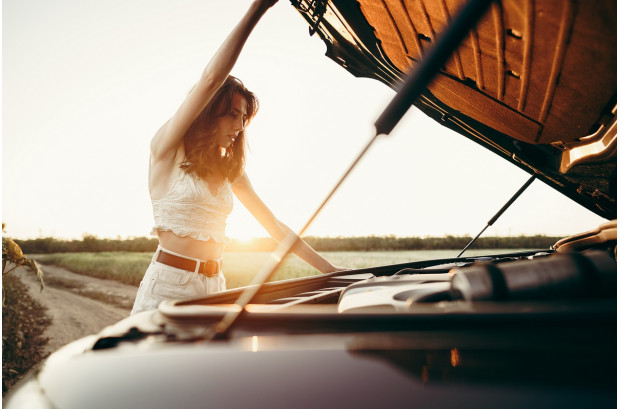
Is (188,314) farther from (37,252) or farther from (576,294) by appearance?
(37,252)

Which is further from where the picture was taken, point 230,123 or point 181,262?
point 230,123

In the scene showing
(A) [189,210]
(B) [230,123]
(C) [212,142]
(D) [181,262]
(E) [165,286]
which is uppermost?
(B) [230,123]

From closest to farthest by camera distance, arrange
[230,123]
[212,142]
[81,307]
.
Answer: [212,142] → [230,123] → [81,307]

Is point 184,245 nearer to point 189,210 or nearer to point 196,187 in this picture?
point 189,210

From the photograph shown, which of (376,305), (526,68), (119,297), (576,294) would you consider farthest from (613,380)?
(119,297)

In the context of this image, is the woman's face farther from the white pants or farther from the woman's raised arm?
the white pants

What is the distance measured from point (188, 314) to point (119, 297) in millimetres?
13649

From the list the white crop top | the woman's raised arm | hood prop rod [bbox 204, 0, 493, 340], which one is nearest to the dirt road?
the white crop top

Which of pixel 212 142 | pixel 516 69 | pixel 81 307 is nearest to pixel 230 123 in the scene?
pixel 212 142

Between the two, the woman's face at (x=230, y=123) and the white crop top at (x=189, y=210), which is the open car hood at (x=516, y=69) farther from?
the white crop top at (x=189, y=210)

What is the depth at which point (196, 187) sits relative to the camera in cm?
179

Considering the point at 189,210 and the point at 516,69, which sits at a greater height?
the point at 516,69

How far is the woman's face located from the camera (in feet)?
6.30

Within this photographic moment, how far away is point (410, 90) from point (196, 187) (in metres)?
1.34
